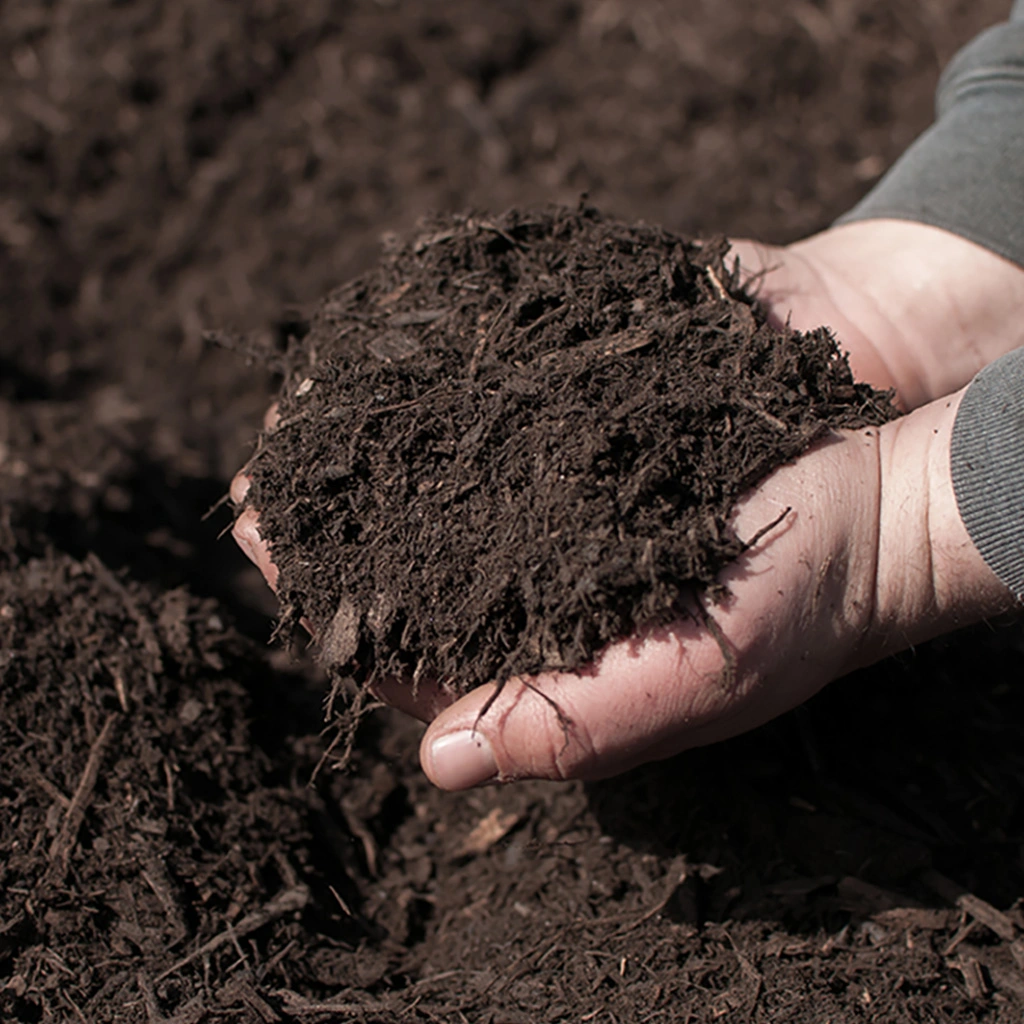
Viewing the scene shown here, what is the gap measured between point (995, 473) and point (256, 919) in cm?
167

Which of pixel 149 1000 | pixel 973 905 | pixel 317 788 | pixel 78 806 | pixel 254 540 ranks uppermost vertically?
pixel 254 540

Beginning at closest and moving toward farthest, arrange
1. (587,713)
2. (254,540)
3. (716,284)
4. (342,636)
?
1. (587,713)
2. (342,636)
3. (254,540)
4. (716,284)

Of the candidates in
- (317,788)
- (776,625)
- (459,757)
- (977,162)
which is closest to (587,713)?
(459,757)

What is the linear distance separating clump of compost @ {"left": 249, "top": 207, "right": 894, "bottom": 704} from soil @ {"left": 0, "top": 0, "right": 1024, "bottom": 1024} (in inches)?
25.4

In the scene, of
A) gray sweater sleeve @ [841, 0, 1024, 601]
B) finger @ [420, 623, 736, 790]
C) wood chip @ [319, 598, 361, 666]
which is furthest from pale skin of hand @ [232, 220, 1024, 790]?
gray sweater sleeve @ [841, 0, 1024, 601]

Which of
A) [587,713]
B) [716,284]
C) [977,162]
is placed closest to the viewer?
[587,713]

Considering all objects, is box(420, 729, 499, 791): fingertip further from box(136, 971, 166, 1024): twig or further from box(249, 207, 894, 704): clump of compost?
box(136, 971, 166, 1024): twig

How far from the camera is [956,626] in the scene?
1693mm

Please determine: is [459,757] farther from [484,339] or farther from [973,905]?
[973,905]

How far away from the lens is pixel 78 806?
182 centimetres

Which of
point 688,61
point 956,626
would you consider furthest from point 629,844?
point 688,61

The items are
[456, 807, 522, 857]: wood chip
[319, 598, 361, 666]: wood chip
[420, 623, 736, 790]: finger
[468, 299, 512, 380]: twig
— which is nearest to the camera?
[420, 623, 736, 790]: finger

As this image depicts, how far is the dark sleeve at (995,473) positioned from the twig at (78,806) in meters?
1.80

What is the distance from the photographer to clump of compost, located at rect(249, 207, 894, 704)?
1.44 m
